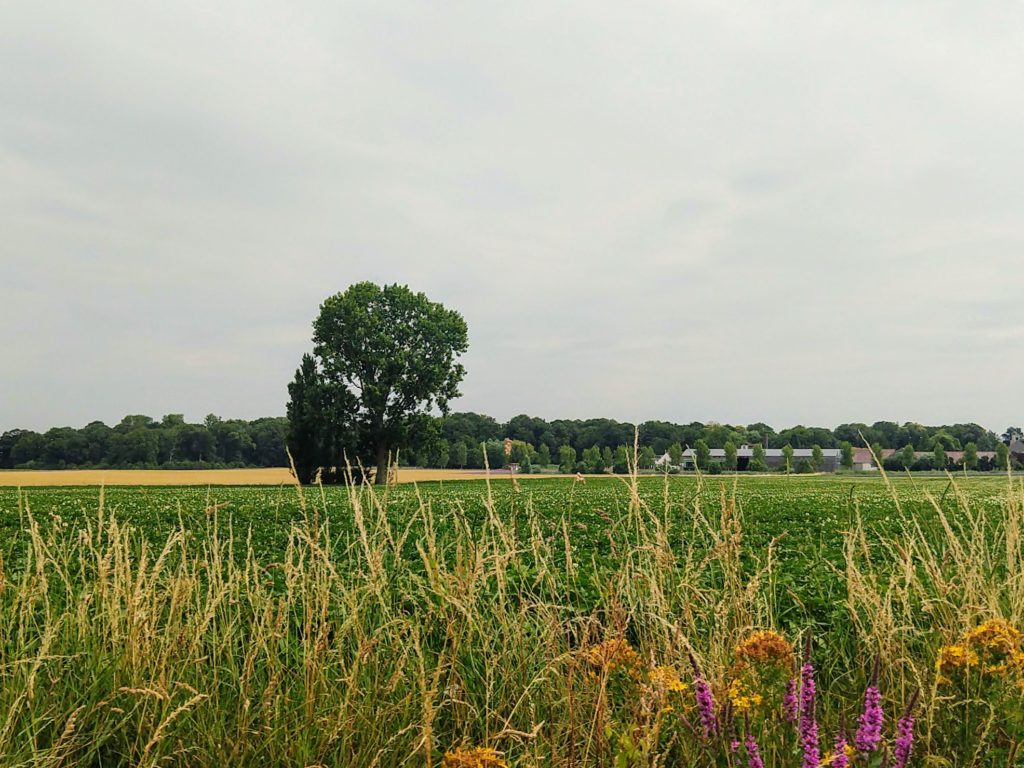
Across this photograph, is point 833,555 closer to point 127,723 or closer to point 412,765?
point 412,765

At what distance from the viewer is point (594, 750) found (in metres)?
2.52

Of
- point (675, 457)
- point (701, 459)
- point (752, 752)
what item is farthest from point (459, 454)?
point (752, 752)

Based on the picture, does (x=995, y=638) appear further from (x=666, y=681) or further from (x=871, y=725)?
(x=666, y=681)

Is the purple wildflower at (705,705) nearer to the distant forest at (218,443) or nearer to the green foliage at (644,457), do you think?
the green foliage at (644,457)

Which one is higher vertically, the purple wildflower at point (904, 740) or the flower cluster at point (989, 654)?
the flower cluster at point (989, 654)

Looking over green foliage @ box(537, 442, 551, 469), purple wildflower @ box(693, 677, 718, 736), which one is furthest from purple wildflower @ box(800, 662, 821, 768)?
green foliage @ box(537, 442, 551, 469)

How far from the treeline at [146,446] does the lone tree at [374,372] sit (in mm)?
23876

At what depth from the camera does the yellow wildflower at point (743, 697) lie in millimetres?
2059

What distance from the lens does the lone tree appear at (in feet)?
116

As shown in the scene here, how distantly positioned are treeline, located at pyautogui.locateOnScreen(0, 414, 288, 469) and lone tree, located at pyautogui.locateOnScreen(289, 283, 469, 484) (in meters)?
23.9

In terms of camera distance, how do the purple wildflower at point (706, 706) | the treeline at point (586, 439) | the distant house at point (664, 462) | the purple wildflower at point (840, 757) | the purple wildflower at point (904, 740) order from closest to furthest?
the purple wildflower at point (840, 757)
the purple wildflower at point (904, 740)
the purple wildflower at point (706, 706)
the distant house at point (664, 462)
the treeline at point (586, 439)

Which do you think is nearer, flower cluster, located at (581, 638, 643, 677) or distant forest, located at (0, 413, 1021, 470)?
flower cluster, located at (581, 638, 643, 677)

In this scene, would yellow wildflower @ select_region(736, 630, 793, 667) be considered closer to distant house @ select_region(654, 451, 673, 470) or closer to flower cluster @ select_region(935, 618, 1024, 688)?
flower cluster @ select_region(935, 618, 1024, 688)

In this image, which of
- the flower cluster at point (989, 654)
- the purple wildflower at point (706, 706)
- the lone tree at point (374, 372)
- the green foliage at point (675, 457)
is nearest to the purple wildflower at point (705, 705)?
the purple wildflower at point (706, 706)
